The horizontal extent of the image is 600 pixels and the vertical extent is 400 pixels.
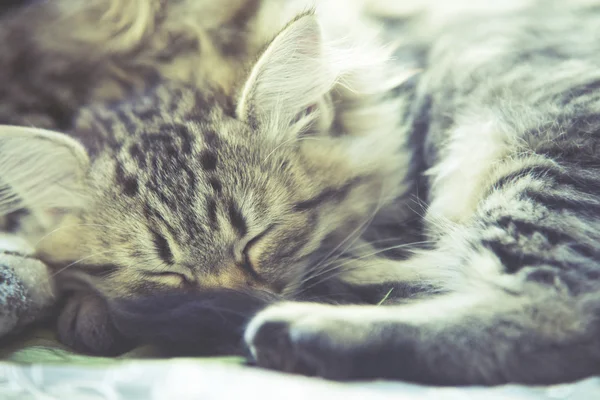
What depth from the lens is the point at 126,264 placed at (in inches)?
38.1

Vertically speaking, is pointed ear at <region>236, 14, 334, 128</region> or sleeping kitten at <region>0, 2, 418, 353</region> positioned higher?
pointed ear at <region>236, 14, 334, 128</region>

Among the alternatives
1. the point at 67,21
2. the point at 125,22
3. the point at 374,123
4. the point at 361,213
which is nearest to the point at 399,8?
the point at 374,123

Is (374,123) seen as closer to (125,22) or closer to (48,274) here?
(125,22)

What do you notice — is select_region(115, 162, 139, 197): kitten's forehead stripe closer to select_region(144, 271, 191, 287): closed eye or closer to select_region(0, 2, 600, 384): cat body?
select_region(0, 2, 600, 384): cat body

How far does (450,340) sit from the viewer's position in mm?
759

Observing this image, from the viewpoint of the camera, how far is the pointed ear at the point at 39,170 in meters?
0.95

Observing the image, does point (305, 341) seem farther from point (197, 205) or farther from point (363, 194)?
point (363, 194)

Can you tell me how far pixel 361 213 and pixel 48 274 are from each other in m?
0.66

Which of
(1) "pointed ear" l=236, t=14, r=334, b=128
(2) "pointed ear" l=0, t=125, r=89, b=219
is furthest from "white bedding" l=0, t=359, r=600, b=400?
(1) "pointed ear" l=236, t=14, r=334, b=128

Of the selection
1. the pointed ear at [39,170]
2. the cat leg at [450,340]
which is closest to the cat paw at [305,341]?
the cat leg at [450,340]

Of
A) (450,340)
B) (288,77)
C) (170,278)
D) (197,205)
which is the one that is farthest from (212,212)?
(450,340)

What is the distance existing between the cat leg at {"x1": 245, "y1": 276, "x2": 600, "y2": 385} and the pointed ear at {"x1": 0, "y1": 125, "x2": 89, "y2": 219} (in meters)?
0.50

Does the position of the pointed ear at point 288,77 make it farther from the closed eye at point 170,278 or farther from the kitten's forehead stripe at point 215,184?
the closed eye at point 170,278

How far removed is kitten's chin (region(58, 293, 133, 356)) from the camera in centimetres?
93
